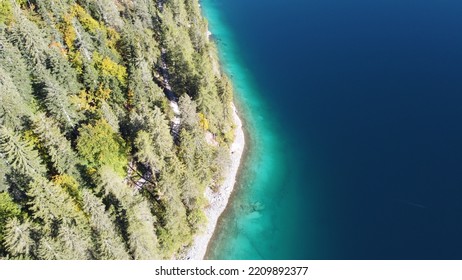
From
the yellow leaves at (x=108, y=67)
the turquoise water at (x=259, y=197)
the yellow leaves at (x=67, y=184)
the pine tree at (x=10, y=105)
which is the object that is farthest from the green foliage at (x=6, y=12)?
the turquoise water at (x=259, y=197)

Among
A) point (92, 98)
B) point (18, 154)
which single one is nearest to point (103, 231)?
point (18, 154)

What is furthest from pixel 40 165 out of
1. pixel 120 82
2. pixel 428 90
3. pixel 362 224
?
pixel 428 90

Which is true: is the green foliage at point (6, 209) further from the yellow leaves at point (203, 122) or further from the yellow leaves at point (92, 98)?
the yellow leaves at point (203, 122)

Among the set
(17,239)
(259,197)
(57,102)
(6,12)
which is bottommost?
(259,197)

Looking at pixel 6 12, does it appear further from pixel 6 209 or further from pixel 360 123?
pixel 360 123

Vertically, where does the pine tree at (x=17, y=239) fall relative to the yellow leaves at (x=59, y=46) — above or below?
below

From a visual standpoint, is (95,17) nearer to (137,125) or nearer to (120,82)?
(120,82)
